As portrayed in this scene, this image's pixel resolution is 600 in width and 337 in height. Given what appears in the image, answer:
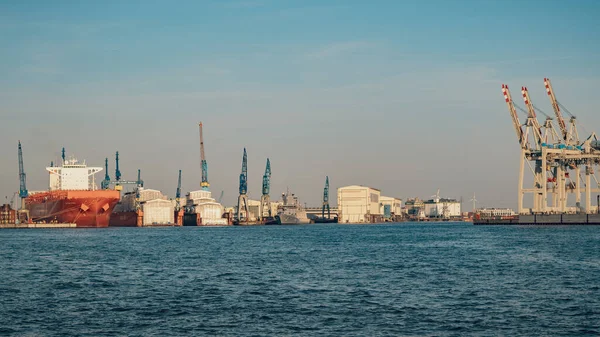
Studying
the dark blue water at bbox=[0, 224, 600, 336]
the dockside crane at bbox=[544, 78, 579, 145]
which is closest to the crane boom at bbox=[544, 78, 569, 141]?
the dockside crane at bbox=[544, 78, 579, 145]

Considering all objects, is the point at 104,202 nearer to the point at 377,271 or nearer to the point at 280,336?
the point at 377,271

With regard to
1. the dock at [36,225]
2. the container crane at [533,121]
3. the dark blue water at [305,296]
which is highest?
the container crane at [533,121]

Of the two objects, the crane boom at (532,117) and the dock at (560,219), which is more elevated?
the crane boom at (532,117)

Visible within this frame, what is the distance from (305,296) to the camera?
35.2 m

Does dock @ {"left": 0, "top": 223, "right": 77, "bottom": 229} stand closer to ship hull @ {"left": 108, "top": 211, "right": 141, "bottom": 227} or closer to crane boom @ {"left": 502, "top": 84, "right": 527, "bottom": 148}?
ship hull @ {"left": 108, "top": 211, "right": 141, "bottom": 227}

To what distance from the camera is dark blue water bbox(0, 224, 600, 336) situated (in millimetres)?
27156

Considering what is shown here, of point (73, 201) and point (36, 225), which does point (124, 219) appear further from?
point (73, 201)

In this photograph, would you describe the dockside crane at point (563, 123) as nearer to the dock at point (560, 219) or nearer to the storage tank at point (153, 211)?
the dock at point (560, 219)

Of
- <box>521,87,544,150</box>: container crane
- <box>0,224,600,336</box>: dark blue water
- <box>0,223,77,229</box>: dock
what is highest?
<box>521,87,544,150</box>: container crane

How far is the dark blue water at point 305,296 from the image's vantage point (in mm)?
27156

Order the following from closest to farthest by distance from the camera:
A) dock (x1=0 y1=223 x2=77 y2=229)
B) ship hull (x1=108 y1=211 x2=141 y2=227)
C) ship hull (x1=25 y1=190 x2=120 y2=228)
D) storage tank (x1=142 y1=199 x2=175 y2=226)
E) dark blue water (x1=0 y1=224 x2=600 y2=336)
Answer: dark blue water (x1=0 y1=224 x2=600 y2=336)
ship hull (x1=25 y1=190 x2=120 y2=228)
dock (x1=0 y1=223 x2=77 y2=229)
ship hull (x1=108 y1=211 x2=141 y2=227)
storage tank (x1=142 y1=199 x2=175 y2=226)

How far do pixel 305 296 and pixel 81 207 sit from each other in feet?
394

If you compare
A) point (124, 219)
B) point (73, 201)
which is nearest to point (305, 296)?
point (73, 201)

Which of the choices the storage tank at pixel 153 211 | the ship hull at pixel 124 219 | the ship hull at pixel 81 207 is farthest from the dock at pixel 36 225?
the storage tank at pixel 153 211
